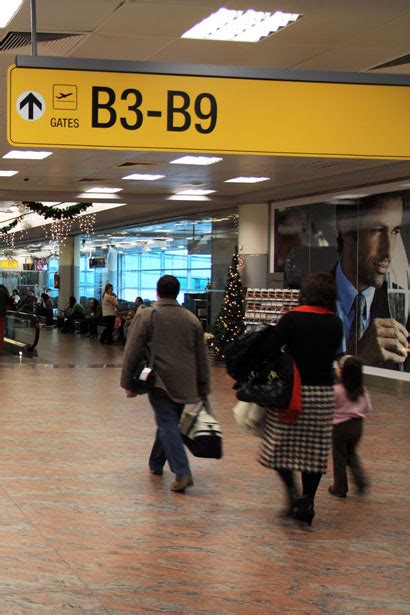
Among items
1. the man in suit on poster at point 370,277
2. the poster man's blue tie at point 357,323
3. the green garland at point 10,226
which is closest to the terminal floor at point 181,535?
the man in suit on poster at point 370,277

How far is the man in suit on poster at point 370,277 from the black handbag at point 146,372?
842cm

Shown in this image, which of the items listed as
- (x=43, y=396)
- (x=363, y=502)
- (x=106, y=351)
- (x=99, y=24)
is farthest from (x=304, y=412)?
(x=106, y=351)

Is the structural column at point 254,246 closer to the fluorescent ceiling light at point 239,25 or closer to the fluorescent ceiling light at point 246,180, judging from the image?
the fluorescent ceiling light at point 246,180

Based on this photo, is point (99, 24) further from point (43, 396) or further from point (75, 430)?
point (43, 396)

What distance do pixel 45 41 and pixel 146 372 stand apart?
9.78 feet

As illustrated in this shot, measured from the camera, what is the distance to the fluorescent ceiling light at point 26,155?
1336 centimetres

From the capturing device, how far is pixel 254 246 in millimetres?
19641

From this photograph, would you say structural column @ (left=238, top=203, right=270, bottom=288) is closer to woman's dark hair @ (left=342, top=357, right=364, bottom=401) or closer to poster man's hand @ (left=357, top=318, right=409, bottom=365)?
poster man's hand @ (left=357, top=318, right=409, bottom=365)

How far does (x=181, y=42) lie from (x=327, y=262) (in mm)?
9811

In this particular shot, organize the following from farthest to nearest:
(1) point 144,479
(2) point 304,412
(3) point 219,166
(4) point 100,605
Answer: (3) point 219,166, (1) point 144,479, (2) point 304,412, (4) point 100,605

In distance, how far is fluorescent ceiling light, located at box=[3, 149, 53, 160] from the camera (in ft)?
43.8

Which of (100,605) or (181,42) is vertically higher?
(181,42)

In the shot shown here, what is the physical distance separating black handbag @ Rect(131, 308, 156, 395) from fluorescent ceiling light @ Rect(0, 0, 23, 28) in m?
2.43

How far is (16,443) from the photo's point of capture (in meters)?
8.89
